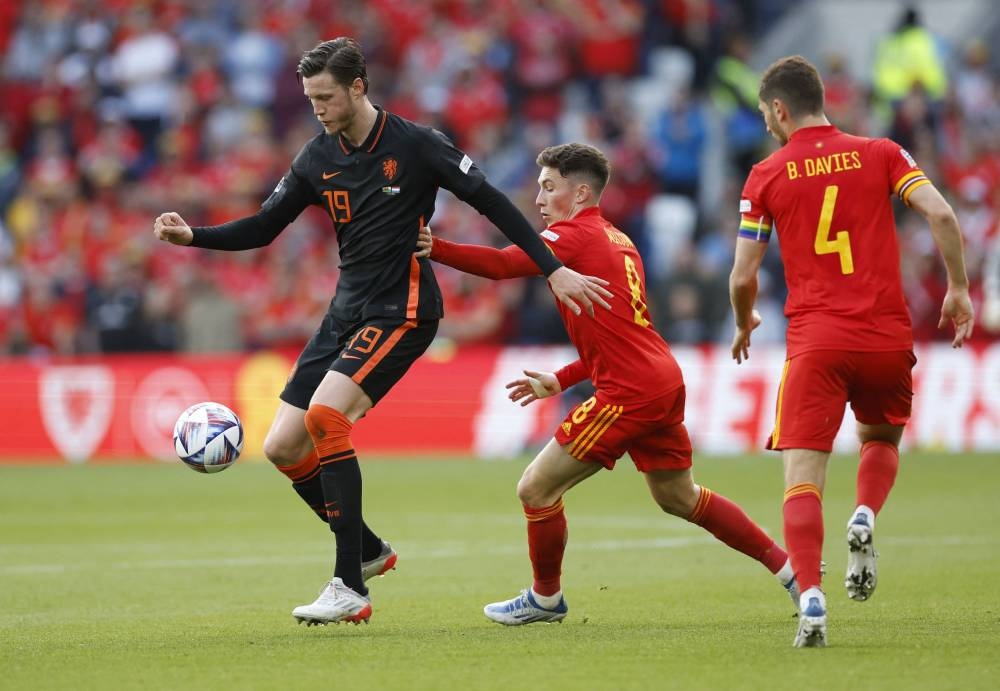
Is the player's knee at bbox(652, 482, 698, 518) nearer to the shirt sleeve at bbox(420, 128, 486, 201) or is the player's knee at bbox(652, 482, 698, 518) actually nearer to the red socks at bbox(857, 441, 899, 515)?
the red socks at bbox(857, 441, 899, 515)

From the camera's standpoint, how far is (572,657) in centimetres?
652

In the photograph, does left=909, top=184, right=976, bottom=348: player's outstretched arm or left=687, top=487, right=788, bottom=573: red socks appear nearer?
left=909, top=184, right=976, bottom=348: player's outstretched arm

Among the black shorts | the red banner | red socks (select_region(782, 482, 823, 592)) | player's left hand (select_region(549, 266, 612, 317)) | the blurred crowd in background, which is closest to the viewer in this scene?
red socks (select_region(782, 482, 823, 592))

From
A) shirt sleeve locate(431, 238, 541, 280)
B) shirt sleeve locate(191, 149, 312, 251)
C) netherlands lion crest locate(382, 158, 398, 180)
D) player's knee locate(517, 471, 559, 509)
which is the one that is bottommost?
player's knee locate(517, 471, 559, 509)

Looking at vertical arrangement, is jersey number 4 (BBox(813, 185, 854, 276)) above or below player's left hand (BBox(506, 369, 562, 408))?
above

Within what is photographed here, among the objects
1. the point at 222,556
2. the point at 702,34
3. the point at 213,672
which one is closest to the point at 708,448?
the point at 702,34

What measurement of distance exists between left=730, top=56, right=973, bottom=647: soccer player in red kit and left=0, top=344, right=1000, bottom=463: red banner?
37.9 feet

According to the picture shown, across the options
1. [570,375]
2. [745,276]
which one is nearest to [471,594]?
[570,375]

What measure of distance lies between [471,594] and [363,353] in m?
1.94

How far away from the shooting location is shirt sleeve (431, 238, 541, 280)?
7.62 metres

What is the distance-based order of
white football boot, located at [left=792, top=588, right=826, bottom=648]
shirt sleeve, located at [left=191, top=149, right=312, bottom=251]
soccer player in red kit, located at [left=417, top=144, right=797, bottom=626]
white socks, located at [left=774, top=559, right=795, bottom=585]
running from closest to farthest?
white football boot, located at [left=792, top=588, right=826, bottom=648] → soccer player in red kit, located at [left=417, top=144, right=797, bottom=626] → white socks, located at [left=774, top=559, right=795, bottom=585] → shirt sleeve, located at [left=191, top=149, right=312, bottom=251]

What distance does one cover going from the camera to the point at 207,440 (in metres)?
8.31

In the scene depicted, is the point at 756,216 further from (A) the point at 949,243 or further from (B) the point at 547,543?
(B) the point at 547,543

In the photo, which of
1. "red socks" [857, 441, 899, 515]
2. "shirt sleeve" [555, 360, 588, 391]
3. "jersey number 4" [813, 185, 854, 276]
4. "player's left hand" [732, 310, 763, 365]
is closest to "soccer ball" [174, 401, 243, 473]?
"shirt sleeve" [555, 360, 588, 391]
